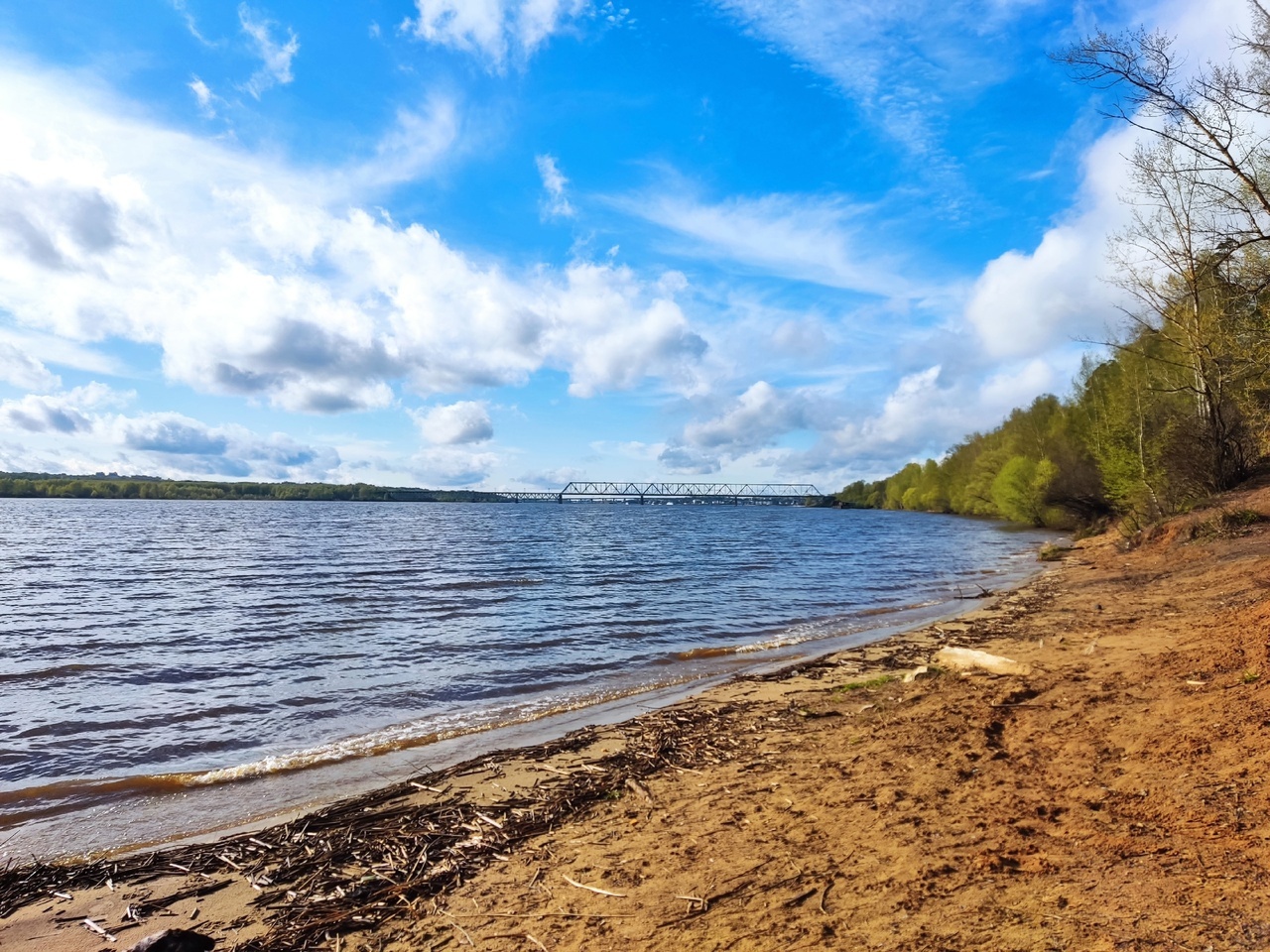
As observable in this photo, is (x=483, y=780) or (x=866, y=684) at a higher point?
(x=866, y=684)

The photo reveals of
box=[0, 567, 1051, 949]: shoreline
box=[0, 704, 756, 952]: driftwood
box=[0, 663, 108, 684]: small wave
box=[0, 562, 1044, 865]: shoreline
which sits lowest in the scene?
box=[0, 562, 1044, 865]: shoreline

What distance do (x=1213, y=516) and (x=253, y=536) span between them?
65.0 m

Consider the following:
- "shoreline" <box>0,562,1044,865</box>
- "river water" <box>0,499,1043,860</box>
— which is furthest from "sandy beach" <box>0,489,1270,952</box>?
"river water" <box>0,499,1043,860</box>

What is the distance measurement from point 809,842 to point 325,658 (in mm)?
13326

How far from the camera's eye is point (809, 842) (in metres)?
5.39

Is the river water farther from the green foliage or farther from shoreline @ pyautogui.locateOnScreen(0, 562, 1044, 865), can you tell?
the green foliage

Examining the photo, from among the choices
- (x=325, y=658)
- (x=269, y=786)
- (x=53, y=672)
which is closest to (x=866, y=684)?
(x=269, y=786)

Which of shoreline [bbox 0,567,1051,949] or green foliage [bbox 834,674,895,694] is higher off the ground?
green foliage [bbox 834,674,895,694]

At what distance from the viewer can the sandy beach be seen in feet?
13.3

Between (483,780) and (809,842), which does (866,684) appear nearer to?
(809,842)

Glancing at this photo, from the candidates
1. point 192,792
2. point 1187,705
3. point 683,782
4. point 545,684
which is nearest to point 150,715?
point 192,792

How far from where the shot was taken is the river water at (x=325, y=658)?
29.4 ft

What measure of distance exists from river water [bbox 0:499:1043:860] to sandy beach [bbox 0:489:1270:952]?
6.24ft

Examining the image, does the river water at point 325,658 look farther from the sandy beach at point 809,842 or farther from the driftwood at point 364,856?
the sandy beach at point 809,842
